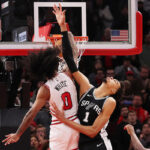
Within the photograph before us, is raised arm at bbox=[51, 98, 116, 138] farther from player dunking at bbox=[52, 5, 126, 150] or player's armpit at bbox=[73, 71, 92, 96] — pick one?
player's armpit at bbox=[73, 71, 92, 96]

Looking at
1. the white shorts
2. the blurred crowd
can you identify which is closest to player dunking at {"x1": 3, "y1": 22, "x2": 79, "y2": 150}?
the white shorts

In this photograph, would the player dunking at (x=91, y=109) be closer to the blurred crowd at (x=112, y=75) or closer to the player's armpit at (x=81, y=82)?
the player's armpit at (x=81, y=82)

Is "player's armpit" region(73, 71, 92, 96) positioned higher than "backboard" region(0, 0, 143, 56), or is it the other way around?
"backboard" region(0, 0, 143, 56)

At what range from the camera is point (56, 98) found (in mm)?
5098

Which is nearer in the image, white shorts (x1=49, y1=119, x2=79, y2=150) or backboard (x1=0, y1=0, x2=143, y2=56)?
white shorts (x1=49, y1=119, x2=79, y2=150)

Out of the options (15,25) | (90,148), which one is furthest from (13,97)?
(90,148)

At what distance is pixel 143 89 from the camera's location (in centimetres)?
966

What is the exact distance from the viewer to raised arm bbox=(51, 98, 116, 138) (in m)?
5.02

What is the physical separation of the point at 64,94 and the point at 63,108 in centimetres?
14

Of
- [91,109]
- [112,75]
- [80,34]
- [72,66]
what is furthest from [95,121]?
[112,75]

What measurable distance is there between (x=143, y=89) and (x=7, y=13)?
133 inches

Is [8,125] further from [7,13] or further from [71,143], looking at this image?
[71,143]

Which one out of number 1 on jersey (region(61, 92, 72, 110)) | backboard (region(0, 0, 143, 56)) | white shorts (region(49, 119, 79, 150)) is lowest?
white shorts (region(49, 119, 79, 150))

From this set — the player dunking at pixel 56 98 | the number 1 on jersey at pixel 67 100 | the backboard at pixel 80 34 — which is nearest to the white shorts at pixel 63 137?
the player dunking at pixel 56 98
